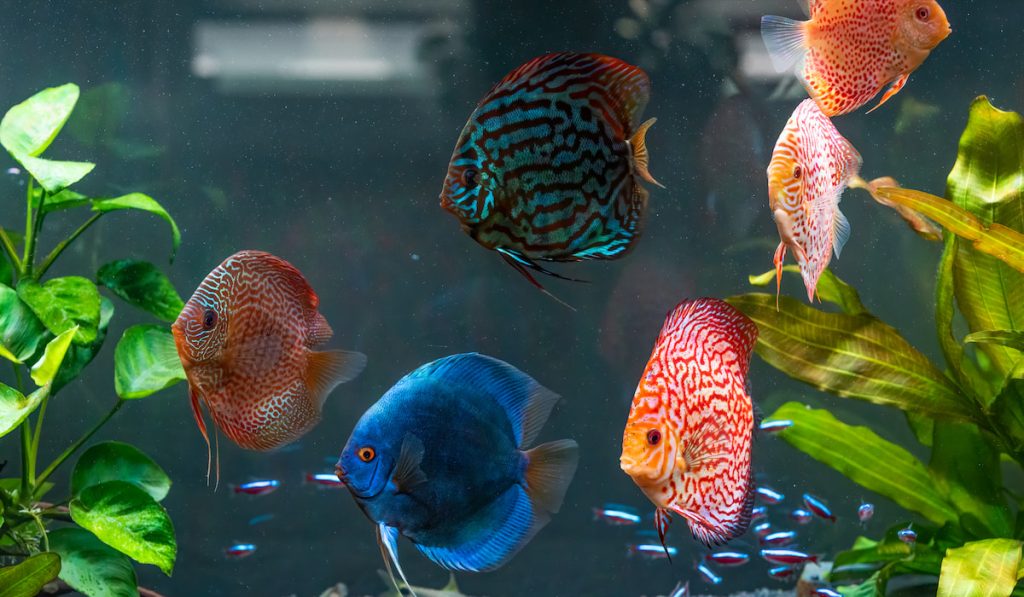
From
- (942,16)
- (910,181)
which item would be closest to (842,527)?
(910,181)

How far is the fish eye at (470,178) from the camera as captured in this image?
1015 millimetres

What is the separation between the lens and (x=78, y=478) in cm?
230

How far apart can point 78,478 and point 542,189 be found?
2.04m

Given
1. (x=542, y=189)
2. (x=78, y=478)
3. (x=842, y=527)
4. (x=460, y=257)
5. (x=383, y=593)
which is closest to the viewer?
(x=542, y=189)

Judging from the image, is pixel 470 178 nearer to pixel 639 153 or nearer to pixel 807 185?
pixel 639 153

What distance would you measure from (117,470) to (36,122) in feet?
3.93

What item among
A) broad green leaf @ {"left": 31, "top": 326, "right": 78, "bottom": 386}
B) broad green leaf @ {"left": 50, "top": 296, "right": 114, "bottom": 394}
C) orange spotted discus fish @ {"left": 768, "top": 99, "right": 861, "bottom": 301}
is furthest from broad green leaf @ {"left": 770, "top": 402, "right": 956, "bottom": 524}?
broad green leaf @ {"left": 50, "top": 296, "right": 114, "bottom": 394}

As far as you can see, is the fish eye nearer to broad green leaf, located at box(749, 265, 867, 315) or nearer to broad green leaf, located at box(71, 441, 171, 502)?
broad green leaf, located at box(749, 265, 867, 315)

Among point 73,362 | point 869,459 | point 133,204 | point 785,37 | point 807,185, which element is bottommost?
point 869,459

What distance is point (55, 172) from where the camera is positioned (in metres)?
2.11

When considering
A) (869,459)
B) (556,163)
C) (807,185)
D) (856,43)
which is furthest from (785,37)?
(869,459)

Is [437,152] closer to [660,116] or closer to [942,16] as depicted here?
[660,116]

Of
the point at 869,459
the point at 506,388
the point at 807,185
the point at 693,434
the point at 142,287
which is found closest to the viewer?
the point at 693,434

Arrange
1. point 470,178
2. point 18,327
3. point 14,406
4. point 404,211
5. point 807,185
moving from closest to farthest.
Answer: point 470,178, point 807,185, point 14,406, point 18,327, point 404,211
